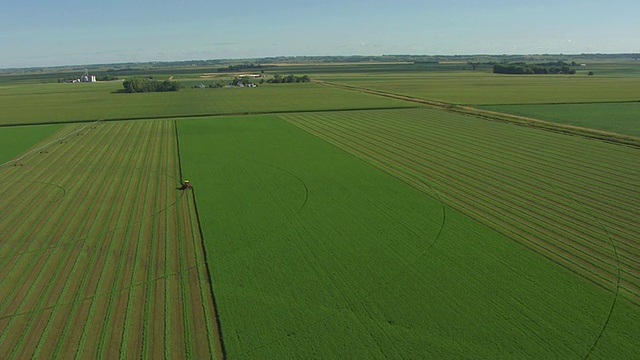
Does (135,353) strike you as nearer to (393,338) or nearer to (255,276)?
(255,276)

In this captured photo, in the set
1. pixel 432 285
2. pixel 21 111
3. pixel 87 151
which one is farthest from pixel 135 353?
pixel 21 111

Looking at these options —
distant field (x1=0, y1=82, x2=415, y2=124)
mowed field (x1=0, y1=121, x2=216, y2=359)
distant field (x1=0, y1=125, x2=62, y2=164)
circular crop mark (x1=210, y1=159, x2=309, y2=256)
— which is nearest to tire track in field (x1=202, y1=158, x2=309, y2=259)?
circular crop mark (x1=210, y1=159, x2=309, y2=256)

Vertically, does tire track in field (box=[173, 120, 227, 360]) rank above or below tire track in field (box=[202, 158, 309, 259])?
above

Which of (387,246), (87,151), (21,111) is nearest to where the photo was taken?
(387,246)

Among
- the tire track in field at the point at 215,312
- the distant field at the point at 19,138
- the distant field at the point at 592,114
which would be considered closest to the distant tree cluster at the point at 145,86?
the distant field at the point at 19,138

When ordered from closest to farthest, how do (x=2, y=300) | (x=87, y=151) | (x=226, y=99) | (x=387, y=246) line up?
(x=2, y=300)
(x=387, y=246)
(x=87, y=151)
(x=226, y=99)

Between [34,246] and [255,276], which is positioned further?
[34,246]

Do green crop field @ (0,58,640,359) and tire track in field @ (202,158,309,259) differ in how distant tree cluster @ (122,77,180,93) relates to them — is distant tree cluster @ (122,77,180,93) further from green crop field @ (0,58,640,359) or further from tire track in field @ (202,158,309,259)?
tire track in field @ (202,158,309,259)
